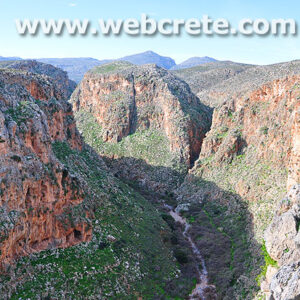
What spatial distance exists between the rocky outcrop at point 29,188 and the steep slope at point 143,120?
46210 millimetres

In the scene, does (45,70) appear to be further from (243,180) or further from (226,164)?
(243,180)

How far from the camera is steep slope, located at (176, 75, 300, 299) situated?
44.5 m

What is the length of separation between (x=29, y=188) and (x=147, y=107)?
233 feet

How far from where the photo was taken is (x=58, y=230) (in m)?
39.6

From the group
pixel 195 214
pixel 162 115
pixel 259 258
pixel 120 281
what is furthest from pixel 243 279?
pixel 162 115

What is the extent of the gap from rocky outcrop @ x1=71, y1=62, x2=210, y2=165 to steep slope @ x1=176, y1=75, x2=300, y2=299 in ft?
33.3

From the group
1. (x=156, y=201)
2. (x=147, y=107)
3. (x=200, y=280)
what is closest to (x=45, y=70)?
(x=147, y=107)

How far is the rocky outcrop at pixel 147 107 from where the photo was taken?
95.2m

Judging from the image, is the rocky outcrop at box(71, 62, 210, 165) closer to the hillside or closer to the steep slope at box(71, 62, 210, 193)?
the steep slope at box(71, 62, 210, 193)

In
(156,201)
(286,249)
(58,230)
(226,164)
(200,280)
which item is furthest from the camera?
(156,201)

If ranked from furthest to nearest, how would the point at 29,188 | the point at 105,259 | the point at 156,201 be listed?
the point at 156,201
the point at 105,259
the point at 29,188

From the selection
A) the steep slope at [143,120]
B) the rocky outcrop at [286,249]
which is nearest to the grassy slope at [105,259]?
the rocky outcrop at [286,249]

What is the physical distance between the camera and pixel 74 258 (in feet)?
126

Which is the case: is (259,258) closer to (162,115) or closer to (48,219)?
(48,219)
